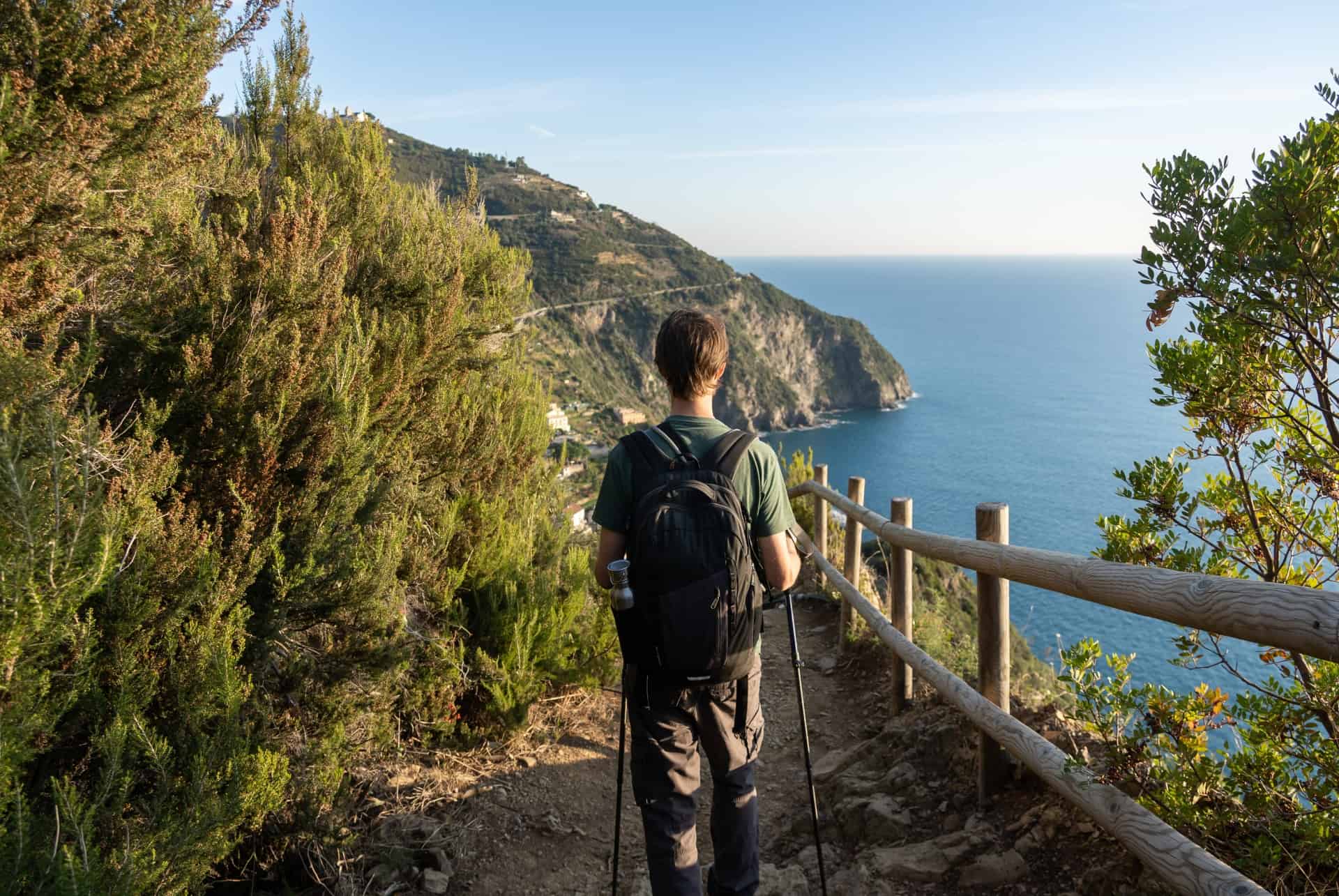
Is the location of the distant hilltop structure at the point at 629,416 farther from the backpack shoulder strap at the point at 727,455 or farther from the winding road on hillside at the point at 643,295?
the backpack shoulder strap at the point at 727,455

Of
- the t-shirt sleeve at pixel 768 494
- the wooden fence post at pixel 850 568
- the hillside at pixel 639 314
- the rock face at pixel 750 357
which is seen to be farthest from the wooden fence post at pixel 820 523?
the rock face at pixel 750 357

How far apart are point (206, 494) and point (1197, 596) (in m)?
2.86

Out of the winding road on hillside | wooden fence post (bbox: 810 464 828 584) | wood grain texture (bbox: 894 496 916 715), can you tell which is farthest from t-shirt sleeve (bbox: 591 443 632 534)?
the winding road on hillside

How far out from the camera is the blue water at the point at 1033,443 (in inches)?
958

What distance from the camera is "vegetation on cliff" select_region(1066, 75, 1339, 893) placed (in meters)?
1.85

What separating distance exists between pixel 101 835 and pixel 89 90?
203 centimetres

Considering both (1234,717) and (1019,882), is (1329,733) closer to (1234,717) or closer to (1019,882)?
(1234,717)

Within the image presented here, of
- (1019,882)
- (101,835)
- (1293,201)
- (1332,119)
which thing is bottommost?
(1019,882)

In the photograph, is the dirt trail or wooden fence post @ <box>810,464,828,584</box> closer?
the dirt trail

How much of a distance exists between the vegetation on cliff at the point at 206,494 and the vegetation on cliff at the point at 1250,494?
248 cm

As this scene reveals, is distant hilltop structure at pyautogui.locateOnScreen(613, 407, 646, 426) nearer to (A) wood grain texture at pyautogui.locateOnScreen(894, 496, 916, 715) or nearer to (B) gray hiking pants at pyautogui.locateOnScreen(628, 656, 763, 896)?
(A) wood grain texture at pyautogui.locateOnScreen(894, 496, 916, 715)

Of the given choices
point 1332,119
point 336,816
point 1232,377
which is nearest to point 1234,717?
point 1232,377

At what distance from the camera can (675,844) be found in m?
2.33

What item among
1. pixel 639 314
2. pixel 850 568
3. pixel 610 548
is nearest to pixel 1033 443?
pixel 639 314
